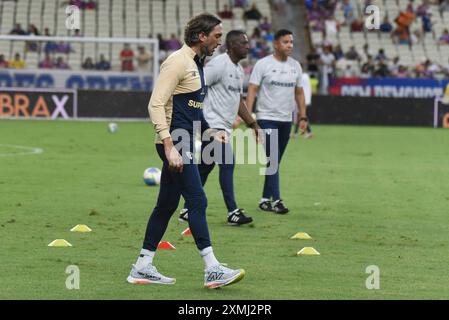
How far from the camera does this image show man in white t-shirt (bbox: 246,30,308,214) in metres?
14.6

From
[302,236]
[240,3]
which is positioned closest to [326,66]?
[240,3]

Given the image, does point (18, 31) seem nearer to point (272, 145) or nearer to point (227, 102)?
point (272, 145)

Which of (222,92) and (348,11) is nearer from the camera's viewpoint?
(222,92)

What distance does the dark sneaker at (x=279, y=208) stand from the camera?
14555 mm

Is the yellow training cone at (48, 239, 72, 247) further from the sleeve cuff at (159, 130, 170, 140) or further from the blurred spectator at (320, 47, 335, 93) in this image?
the blurred spectator at (320, 47, 335, 93)

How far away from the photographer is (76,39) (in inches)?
1399

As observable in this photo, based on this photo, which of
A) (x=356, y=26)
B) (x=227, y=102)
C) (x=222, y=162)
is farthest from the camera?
(x=356, y=26)

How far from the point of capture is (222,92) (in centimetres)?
1360

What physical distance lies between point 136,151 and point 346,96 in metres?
14.4

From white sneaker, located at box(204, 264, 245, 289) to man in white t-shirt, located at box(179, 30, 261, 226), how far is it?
4.29 metres

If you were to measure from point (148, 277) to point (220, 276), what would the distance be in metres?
0.66

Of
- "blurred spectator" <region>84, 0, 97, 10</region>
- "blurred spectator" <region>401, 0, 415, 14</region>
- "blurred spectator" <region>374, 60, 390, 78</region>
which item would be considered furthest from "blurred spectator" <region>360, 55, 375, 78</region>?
"blurred spectator" <region>84, 0, 97, 10</region>

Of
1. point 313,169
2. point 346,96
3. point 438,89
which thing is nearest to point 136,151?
point 313,169
